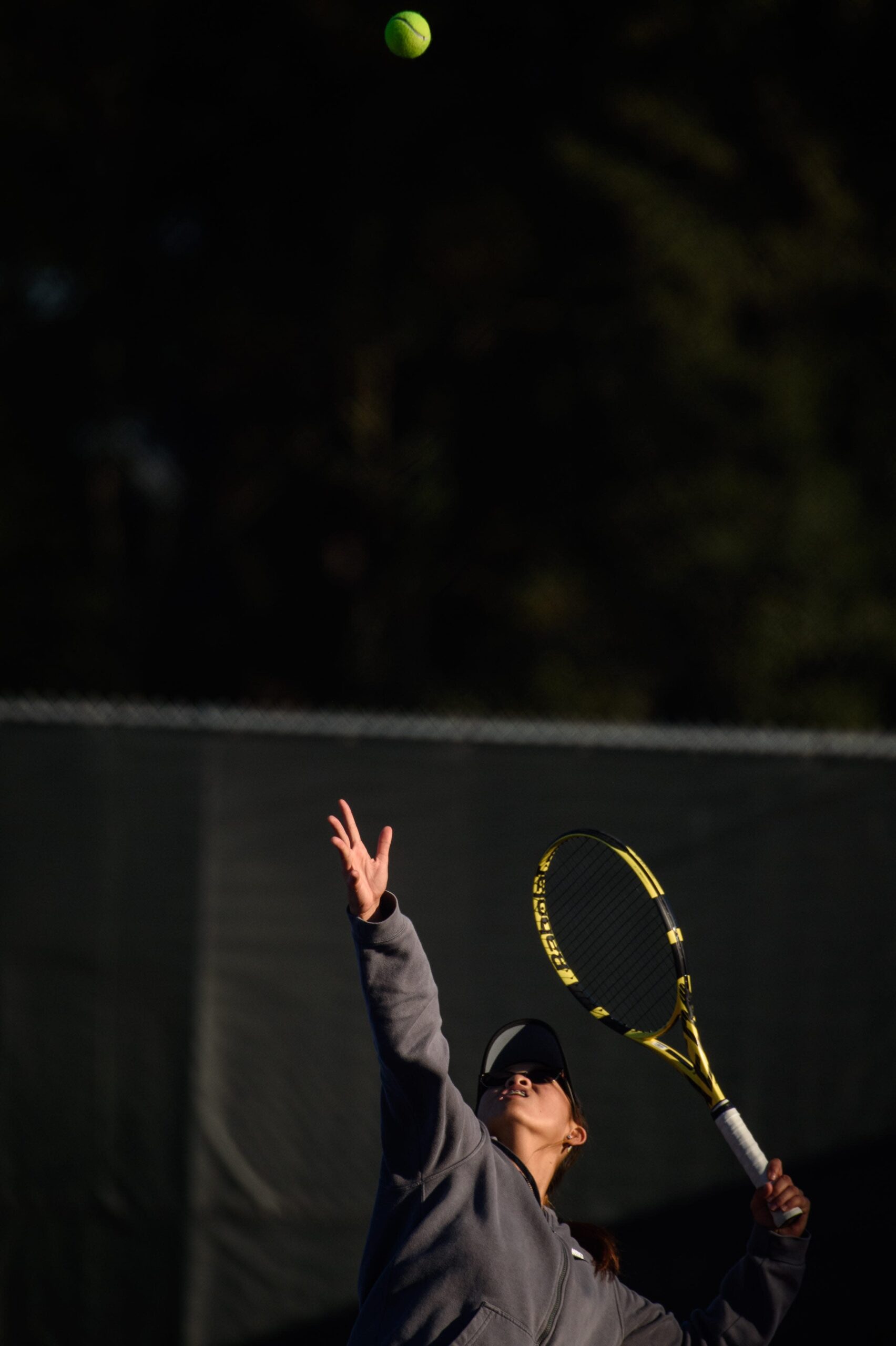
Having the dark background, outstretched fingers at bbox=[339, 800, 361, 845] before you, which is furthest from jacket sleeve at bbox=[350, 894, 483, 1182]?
the dark background

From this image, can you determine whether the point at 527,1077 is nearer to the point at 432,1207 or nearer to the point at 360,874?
the point at 432,1207

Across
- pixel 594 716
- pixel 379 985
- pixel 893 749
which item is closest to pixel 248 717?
pixel 893 749

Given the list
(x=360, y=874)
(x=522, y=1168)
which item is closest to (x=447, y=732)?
(x=522, y=1168)

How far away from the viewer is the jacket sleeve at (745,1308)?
2363 mm

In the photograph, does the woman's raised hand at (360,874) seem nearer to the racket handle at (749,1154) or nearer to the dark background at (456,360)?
the racket handle at (749,1154)

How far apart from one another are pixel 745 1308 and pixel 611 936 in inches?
34.6

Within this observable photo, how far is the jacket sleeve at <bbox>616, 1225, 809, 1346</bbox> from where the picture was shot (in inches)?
93.0

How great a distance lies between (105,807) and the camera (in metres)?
4.10

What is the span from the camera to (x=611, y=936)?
314cm

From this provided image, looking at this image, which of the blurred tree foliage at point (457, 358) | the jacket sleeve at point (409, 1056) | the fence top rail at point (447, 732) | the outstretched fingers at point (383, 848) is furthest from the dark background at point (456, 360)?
the jacket sleeve at point (409, 1056)

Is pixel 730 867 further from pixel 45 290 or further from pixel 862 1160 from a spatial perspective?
pixel 45 290

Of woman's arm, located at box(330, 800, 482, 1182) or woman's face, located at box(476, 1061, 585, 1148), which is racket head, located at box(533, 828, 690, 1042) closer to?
woman's face, located at box(476, 1061, 585, 1148)

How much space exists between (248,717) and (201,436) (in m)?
8.03

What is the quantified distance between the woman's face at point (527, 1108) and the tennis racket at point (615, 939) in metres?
0.28
